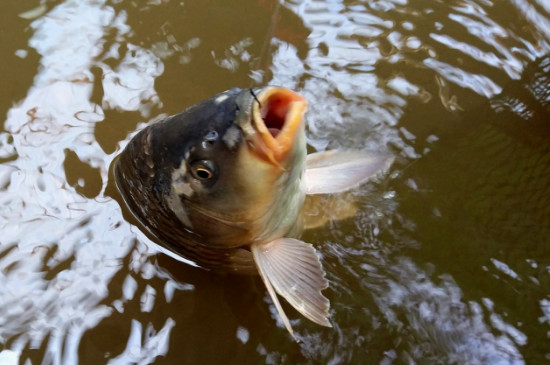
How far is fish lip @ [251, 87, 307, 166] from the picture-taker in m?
1.80

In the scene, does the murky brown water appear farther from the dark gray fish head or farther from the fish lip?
the fish lip

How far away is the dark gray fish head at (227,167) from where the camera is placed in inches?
72.2

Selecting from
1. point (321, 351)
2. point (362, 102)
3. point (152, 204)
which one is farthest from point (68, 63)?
point (321, 351)

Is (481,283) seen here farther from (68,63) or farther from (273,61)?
(68,63)

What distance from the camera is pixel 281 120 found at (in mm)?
1891

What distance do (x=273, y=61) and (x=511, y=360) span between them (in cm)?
187

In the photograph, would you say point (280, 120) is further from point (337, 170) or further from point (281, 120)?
point (337, 170)

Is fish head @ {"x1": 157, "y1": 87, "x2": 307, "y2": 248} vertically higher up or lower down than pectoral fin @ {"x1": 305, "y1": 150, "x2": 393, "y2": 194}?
higher up

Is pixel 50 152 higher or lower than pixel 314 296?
lower

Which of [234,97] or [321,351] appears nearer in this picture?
[234,97]

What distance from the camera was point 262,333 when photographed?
7.58ft

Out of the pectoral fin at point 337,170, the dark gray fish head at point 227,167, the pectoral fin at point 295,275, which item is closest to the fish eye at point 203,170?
the dark gray fish head at point 227,167

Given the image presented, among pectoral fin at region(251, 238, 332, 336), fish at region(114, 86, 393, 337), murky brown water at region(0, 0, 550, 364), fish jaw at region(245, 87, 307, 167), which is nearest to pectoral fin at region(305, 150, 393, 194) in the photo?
fish at region(114, 86, 393, 337)

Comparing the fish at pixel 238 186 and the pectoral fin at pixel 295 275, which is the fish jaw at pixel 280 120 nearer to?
the fish at pixel 238 186
